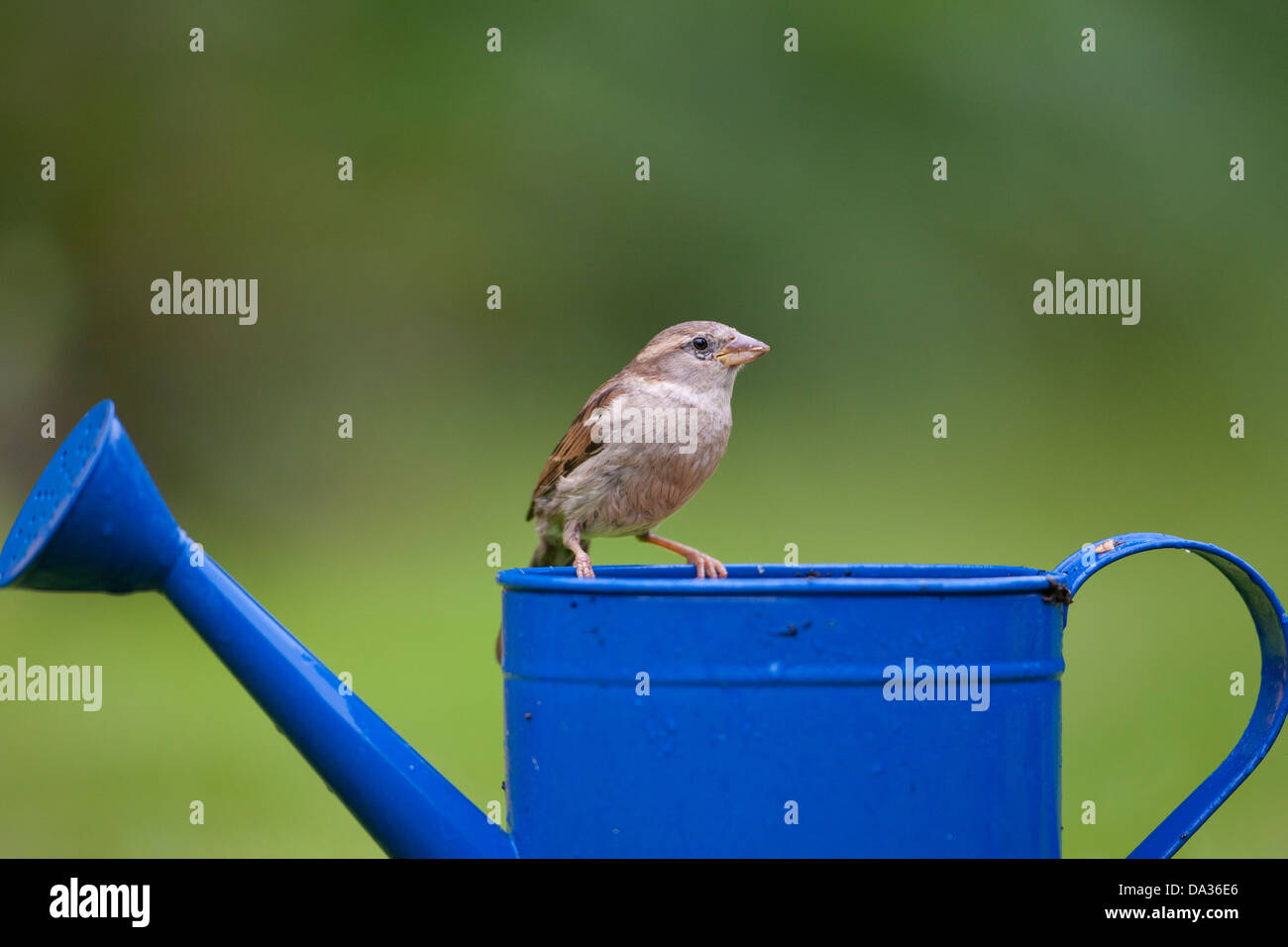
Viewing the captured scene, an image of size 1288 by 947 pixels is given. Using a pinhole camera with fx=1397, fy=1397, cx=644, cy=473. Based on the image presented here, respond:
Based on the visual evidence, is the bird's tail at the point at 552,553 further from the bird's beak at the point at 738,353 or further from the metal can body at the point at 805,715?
the metal can body at the point at 805,715

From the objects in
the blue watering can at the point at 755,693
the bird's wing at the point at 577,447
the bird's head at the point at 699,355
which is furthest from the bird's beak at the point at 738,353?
the blue watering can at the point at 755,693

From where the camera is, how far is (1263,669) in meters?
1.84

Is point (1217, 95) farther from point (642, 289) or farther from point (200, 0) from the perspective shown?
point (200, 0)

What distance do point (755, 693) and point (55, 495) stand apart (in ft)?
2.76

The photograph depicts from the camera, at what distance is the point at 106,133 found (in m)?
6.83

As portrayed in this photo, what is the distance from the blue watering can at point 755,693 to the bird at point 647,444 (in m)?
0.89

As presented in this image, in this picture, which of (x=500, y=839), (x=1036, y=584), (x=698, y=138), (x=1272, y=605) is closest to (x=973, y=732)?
(x=1036, y=584)

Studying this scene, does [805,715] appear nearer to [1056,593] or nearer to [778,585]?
[778,585]

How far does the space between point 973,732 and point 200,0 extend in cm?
664

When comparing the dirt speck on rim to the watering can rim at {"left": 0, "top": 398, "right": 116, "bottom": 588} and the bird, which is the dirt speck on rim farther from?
the watering can rim at {"left": 0, "top": 398, "right": 116, "bottom": 588}

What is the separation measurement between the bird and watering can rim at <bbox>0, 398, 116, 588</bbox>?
3.55 feet

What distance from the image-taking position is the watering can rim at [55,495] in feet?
5.08

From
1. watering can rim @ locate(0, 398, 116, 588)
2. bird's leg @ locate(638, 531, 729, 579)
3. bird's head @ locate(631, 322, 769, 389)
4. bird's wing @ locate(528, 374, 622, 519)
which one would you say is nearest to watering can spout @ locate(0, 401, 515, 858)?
watering can rim @ locate(0, 398, 116, 588)
